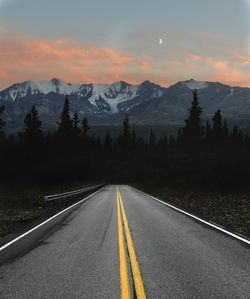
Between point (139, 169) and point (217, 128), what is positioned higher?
point (217, 128)

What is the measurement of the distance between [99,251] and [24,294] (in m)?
3.96

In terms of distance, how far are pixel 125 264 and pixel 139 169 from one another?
9671 centimetres

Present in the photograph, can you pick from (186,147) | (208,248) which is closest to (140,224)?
(208,248)

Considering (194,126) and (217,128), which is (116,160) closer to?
(217,128)

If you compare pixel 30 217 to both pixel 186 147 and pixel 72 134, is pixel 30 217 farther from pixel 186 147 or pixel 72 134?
pixel 186 147

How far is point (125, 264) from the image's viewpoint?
8961 mm

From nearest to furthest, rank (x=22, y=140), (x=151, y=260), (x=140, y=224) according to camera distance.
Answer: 1. (x=151, y=260)
2. (x=140, y=224)
3. (x=22, y=140)

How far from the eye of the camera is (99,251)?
10555 millimetres

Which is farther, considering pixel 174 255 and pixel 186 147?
pixel 186 147

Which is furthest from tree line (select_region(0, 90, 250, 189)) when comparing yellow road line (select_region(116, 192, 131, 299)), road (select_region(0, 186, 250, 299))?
yellow road line (select_region(116, 192, 131, 299))

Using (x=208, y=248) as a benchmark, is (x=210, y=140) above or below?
above

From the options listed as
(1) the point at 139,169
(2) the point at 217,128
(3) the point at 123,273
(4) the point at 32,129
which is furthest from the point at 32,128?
(3) the point at 123,273

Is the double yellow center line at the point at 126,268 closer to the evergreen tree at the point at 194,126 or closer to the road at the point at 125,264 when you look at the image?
the road at the point at 125,264

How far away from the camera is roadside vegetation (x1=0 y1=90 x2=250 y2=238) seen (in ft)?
91.4
